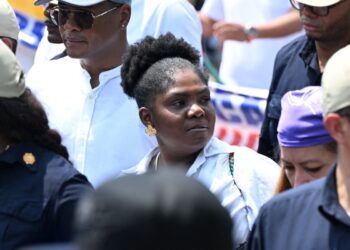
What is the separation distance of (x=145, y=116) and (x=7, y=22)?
3.00ft

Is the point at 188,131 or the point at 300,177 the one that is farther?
the point at 188,131

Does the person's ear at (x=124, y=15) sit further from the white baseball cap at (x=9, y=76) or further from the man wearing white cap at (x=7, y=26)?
the white baseball cap at (x=9, y=76)

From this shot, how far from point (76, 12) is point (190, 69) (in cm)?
85

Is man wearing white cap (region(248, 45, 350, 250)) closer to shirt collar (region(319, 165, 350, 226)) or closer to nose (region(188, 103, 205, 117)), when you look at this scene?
shirt collar (region(319, 165, 350, 226))

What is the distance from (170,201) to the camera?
187 cm

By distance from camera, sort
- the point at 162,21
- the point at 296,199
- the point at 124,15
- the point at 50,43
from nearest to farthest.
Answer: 1. the point at 296,199
2. the point at 124,15
3. the point at 162,21
4. the point at 50,43

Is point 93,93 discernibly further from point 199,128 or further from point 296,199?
point 296,199

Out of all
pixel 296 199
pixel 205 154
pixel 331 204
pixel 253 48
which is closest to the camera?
pixel 331 204

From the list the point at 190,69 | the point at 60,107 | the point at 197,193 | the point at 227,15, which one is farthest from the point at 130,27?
the point at 197,193

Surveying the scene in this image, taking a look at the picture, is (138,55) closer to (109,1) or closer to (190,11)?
(109,1)

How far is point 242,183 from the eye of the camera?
4.35 m

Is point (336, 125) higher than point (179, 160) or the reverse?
higher

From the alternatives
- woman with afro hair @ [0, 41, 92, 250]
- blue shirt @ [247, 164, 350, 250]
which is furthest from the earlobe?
blue shirt @ [247, 164, 350, 250]

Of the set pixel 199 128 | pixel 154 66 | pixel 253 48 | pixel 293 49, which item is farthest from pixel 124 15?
pixel 253 48
